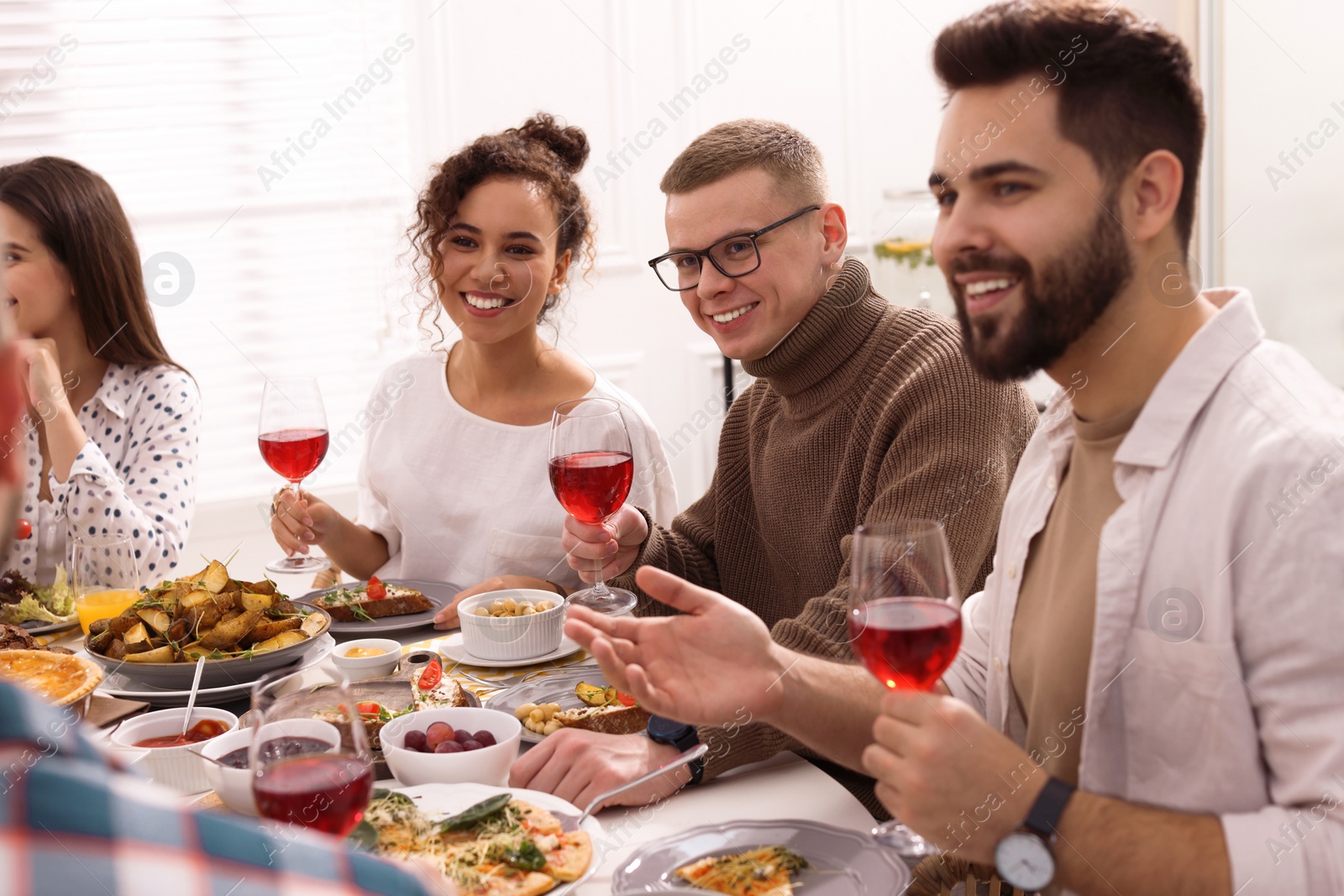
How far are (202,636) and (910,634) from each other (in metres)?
1.08

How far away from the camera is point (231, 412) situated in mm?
4059

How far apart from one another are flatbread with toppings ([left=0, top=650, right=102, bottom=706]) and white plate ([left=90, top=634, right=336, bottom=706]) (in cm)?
7

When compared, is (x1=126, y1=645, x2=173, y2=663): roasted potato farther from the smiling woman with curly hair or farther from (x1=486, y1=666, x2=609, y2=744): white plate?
the smiling woman with curly hair

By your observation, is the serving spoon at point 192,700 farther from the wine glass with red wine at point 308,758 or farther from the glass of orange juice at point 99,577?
the wine glass with red wine at point 308,758

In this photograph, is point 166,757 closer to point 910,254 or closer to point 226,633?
point 226,633

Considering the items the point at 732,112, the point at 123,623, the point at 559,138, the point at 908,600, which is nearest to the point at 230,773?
the point at 123,623

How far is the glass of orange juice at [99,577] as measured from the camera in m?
1.86

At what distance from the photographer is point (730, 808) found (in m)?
1.35

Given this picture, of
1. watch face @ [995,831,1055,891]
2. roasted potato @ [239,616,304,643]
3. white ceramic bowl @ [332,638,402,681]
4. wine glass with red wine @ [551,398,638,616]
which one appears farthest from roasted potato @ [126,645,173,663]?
watch face @ [995,831,1055,891]

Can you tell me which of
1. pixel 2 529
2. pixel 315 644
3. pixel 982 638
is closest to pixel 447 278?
pixel 315 644

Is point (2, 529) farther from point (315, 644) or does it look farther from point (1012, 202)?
point (315, 644)

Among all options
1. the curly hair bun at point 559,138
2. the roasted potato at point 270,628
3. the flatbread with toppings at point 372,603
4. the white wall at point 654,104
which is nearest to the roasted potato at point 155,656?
the roasted potato at point 270,628

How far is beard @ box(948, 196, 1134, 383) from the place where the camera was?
50.1 inches

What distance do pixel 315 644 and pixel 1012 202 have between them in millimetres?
1239
